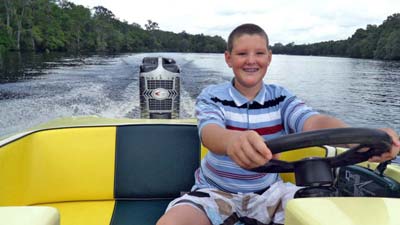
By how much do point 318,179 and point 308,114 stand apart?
459mm

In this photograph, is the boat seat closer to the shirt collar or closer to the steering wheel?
the shirt collar

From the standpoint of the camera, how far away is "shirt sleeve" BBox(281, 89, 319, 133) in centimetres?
153

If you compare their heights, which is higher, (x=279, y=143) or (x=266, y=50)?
(x=266, y=50)

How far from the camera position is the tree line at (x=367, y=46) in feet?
90.5

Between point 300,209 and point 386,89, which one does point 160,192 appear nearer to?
point 300,209

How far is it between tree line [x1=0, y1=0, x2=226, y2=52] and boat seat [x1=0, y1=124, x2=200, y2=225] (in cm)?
2755

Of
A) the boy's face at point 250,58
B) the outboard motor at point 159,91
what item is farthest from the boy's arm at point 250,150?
the outboard motor at point 159,91

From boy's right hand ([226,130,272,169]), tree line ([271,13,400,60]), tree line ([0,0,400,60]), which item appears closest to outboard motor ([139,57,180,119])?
boy's right hand ([226,130,272,169])

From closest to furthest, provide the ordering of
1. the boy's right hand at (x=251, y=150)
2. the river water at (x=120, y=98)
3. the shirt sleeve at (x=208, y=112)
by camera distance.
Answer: the boy's right hand at (x=251, y=150) < the shirt sleeve at (x=208, y=112) < the river water at (x=120, y=98)

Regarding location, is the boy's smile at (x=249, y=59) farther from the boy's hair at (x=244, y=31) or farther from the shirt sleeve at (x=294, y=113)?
the shirt sleeve at (x=294, y=113)

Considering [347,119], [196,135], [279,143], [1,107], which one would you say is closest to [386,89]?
[347,119]

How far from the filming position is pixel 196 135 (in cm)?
208

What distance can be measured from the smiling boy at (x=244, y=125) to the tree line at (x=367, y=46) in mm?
23247

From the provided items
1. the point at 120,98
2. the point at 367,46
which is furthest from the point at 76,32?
the point at 120,98
